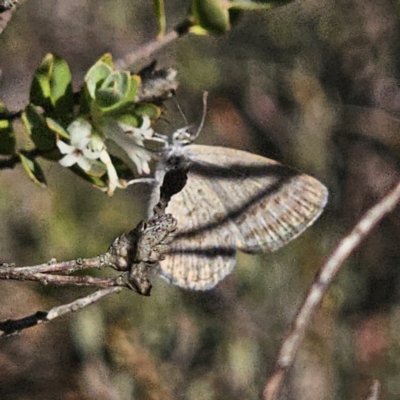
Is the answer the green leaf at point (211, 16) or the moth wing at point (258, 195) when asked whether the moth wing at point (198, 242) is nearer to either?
the moth wing at point (258, 195)

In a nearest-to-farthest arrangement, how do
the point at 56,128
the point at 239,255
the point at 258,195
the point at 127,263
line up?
the point at 127,263
the point at 56,128
the point at 258,195
the point at 239,255

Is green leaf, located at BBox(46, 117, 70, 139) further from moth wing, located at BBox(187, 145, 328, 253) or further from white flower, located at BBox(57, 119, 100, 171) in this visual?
moth wing, located at BBox(187, 145, 328, 253)

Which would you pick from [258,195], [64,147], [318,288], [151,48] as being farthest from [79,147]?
[258,195]

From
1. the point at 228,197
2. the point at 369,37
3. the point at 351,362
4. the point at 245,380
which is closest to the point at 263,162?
the point at 228,197

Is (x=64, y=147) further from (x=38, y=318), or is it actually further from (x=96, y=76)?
(x=38, y=318)

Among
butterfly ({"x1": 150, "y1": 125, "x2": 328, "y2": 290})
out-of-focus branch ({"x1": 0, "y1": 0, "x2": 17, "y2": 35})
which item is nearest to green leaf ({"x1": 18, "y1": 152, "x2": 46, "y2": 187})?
out-of-focus branch ({"x1": 0, "y1": 0, "x2": 17, "y2": 35})
